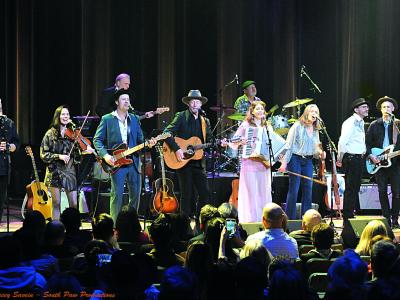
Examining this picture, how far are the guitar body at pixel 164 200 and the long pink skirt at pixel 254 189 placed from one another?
1543 millimetres

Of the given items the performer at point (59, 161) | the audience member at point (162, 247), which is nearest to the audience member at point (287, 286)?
the audience member at point (162, 247)

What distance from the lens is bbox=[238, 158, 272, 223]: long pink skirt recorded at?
11.2 meters

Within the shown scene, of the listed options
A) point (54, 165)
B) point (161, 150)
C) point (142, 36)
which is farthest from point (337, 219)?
point (142, 36)

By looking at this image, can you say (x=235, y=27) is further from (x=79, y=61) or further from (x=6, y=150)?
(x=6, y=150)

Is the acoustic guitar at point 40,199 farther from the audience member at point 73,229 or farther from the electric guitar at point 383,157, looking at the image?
the electric guitar at point 383,157

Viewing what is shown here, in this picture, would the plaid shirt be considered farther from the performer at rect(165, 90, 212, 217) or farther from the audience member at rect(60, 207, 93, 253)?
the audience member at rect(60, 207, 93, 253)

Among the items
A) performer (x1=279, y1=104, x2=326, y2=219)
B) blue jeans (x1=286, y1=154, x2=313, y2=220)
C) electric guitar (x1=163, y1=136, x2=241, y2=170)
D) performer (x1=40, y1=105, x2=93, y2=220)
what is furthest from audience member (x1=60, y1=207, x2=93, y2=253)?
blue jeans (x1=286, y1=154, x2=313, y2=220)

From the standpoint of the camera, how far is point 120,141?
34.8 ft

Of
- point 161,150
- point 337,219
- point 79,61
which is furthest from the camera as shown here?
point 79,61

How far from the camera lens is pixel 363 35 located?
16.9 m

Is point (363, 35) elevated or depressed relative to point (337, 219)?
elevated

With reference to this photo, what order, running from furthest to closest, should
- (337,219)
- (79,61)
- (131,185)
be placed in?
(79,61) < (337,219) < (131,185)

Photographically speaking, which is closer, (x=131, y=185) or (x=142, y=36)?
(x=131, y=185)

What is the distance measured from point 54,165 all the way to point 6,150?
0.74 meters
